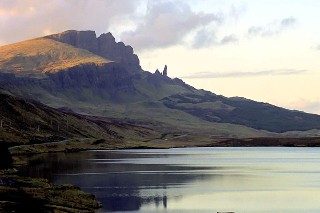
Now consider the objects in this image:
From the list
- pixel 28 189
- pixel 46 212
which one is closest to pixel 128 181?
pixel 28 189

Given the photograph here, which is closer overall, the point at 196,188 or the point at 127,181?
the point at 196,188

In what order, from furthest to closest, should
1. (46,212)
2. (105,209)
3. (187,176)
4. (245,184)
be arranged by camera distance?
(187,176) < (245,184) < (105,209) < (46,212)

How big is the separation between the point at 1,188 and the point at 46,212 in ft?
46.7

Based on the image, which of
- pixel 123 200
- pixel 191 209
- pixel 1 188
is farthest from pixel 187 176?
pixel 1 188

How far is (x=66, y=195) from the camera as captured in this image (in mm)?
91250

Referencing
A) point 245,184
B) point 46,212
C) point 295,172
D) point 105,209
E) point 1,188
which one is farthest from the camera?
point 295,172

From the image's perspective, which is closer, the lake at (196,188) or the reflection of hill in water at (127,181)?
the lake at (196,188)

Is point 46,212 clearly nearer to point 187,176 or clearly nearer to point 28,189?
point 28,189

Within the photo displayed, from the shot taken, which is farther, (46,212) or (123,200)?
(123,200)

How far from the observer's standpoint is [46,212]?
6881cm

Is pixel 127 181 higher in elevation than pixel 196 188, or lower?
higher

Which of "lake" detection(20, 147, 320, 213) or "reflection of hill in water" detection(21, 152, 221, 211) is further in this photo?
"reflection of hill in water" detection(21, 152, 221, 211)

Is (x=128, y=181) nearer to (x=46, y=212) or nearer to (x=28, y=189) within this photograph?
(x=28, y=189)

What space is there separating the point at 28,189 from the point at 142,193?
81.7 ft
